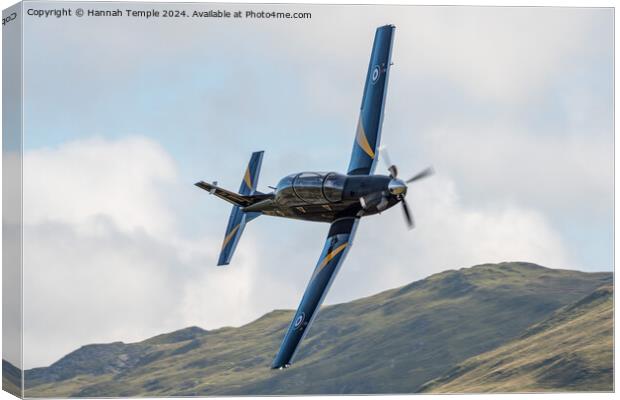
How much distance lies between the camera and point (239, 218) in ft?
125

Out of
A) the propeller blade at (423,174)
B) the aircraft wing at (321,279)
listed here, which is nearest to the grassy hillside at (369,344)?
the aircraft wing at (321,279)

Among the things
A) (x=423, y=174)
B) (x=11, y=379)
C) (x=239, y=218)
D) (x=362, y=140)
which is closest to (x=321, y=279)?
(x=423, y=174)

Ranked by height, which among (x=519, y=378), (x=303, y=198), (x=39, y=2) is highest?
(x=39, y=2)

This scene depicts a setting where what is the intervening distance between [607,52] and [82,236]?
67.5ft

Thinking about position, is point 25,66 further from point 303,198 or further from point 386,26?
point 386,26

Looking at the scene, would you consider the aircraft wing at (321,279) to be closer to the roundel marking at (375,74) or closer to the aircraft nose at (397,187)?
the aircraft nose at (397,187)

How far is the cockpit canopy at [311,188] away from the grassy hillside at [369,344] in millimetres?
22992

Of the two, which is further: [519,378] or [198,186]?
[519,378]

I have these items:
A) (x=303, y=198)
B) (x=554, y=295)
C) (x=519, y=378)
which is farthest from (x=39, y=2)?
(x=554, y=295)

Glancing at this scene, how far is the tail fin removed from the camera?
3809 centimetres

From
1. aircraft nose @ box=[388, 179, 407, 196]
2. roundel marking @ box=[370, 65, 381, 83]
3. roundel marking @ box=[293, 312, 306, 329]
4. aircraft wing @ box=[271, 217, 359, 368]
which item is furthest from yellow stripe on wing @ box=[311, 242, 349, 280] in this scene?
roundel marking @ box=[370, 65, 381, 83]

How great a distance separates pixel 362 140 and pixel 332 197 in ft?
10.9

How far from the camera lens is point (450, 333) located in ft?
332

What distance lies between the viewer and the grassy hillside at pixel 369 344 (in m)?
68.2
